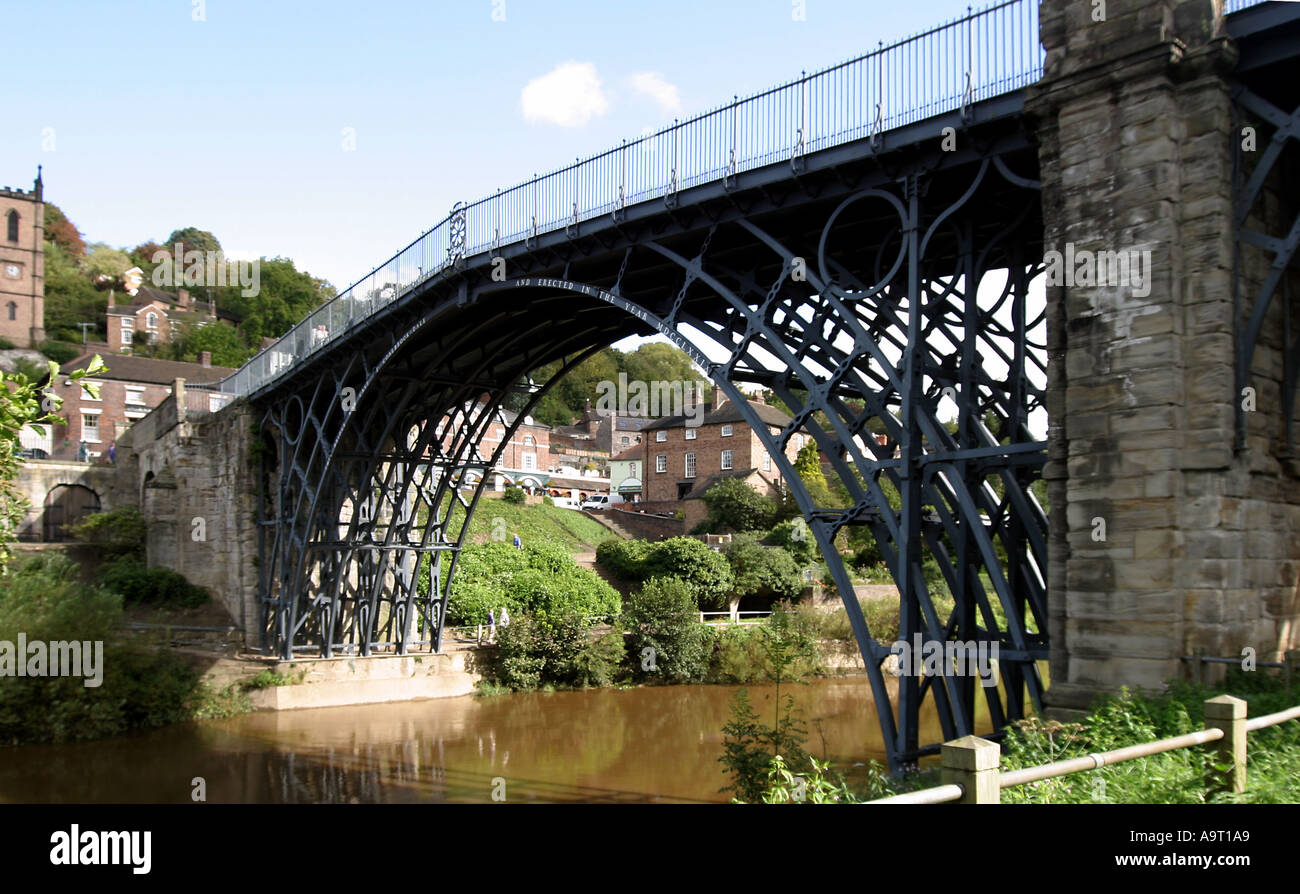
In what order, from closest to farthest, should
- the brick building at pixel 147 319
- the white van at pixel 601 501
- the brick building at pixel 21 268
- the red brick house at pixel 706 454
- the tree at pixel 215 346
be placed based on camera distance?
the red brick house at pixel 706 454 < the white van at pixel 601 501 < the brick building at pixel 21 268 < the tree at pixel 215 346 < the brick building at pixel 147 319

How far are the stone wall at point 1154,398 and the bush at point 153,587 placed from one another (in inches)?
1282

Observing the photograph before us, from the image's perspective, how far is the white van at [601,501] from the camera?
63419 mm

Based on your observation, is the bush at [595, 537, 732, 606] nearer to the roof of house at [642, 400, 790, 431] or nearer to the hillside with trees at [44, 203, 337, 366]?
the roof of house at [642, 400, 790, 431]

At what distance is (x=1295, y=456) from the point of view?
9.16 metres

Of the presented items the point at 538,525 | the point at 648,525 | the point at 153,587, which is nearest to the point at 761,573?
the point at 538,525

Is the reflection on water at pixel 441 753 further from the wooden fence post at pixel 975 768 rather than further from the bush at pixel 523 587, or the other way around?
the wooden fence post at pixel 975 768

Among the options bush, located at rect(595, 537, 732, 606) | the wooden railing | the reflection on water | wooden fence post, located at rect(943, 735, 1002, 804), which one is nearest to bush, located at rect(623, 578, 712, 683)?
the reflection on water

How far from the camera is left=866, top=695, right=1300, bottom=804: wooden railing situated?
15.4 feet

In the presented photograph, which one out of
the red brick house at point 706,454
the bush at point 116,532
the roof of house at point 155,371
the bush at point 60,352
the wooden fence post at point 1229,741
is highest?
the bush at point 60,352

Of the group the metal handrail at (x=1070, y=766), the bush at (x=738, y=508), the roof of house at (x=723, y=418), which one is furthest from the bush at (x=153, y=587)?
the metal handrail at (x=1070, y=766)

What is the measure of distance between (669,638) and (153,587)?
58.3 feet

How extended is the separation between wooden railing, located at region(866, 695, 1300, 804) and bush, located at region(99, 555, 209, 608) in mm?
34651

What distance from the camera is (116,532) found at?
38.6 metres
